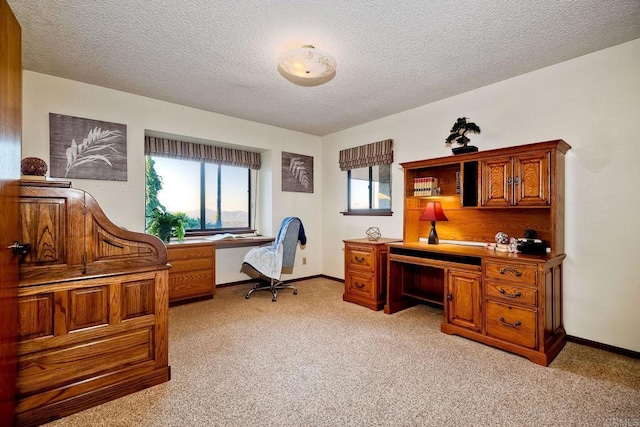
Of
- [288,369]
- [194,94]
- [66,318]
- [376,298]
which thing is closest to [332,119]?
[194,94]

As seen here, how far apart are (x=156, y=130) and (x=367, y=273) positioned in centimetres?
323

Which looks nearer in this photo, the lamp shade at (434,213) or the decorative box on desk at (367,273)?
the lamp shade at (434,213)

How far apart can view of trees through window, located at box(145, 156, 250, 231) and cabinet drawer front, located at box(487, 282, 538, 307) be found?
12.4 feet

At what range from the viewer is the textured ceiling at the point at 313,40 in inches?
82.0

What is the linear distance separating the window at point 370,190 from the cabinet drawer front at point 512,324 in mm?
2050

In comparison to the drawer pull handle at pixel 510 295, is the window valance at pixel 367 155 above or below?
above

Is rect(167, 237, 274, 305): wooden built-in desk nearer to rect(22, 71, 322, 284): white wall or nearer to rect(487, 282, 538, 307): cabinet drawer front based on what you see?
rect(22, 71, 322, 284): white wall

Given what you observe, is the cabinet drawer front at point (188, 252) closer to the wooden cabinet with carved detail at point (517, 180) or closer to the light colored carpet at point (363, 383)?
the light colored carpet at point (363, 383)

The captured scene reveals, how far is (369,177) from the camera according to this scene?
15.5 ft

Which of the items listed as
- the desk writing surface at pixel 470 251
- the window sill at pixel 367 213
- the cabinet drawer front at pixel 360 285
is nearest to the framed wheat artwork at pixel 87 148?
the cabinet drawer front at pixel 360 285

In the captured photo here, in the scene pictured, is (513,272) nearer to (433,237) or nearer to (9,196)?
(433,237)

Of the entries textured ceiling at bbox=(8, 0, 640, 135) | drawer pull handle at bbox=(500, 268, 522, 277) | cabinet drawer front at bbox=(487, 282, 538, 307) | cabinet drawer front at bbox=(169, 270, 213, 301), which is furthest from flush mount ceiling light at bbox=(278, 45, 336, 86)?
cabinet drawer front at bbox=(169, 270, 213, 301)

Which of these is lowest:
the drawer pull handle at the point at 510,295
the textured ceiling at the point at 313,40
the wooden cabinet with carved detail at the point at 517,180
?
the drawer pull handle at the point at 510,295

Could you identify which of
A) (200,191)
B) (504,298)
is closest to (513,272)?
(504,298)
